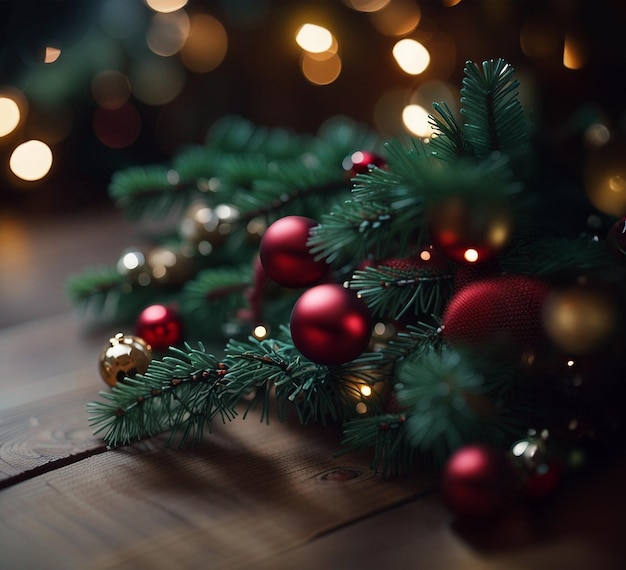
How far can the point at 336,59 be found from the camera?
1.64m

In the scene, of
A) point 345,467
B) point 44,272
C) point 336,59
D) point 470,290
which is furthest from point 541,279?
point 336,59

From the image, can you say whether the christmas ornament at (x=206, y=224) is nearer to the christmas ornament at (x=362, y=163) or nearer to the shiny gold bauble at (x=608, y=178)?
the christmas ornament at (x=362, y=163)

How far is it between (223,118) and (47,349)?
94 centimetres

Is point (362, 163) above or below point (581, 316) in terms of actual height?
above

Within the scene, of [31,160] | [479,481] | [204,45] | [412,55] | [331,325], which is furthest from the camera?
[204,45]

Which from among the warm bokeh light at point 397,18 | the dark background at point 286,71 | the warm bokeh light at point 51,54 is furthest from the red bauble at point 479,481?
the warm bokeh light at point 51,54

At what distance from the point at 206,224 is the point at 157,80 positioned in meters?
0.70

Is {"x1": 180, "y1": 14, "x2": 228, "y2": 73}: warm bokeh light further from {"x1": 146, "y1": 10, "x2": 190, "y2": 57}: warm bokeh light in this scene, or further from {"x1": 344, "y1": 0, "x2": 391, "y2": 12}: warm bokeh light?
{"x1": 344, "y1": 0, "x2": 391, "y2": 12}: warm bokeh light

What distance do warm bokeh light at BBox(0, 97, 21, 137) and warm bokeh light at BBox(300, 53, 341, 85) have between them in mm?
611

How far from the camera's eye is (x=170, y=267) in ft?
3.55

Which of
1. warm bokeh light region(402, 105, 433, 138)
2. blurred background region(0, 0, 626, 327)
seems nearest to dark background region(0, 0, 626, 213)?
blurred background region(0, 0, 626, 327)

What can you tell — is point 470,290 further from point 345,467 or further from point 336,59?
point 336,59

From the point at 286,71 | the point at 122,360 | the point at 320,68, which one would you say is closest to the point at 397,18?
the point at 320,68

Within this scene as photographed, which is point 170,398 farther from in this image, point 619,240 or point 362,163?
point 619,240
